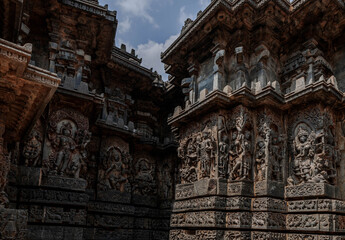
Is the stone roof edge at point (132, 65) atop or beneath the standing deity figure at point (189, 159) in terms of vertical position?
atop

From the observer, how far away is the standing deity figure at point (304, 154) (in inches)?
313

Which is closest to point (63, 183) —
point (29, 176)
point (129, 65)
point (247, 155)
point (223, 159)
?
point (29, 176)

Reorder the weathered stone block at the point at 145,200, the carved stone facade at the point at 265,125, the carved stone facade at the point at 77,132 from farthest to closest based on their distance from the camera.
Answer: the weathered stone block at the point at 145,200
the carved stone facade at the point at 265,125
the carved stone facade at the point at 77,132

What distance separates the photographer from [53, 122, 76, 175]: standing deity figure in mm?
9406

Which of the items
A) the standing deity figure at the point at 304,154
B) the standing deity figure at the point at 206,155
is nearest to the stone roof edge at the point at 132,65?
the standing deity figure at the point at 206,155

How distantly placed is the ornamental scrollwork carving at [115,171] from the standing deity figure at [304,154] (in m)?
6.85

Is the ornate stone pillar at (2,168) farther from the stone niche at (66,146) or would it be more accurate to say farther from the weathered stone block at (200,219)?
the weathered stone block at (200,219)

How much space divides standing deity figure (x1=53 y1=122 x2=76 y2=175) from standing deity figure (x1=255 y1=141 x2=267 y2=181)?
5708 millimetres

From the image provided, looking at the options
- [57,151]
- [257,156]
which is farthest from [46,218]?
[257,156]

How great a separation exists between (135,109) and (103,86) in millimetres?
2174

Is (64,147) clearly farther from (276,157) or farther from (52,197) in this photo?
(276,157)

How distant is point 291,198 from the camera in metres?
8.09

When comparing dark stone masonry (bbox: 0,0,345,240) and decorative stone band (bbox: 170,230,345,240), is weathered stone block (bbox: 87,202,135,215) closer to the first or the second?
dark stone masonry (bbox: 0,0,345,240)

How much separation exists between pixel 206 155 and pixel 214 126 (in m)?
0.88
